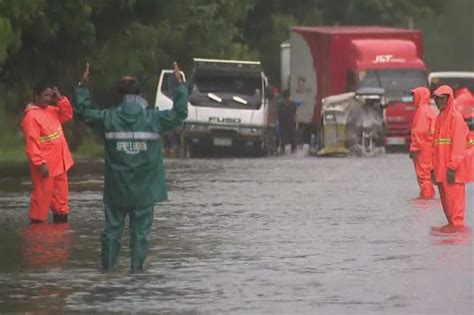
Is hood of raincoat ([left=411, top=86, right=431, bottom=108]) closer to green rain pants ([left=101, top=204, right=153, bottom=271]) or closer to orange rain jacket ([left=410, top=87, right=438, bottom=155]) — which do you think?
orange rain jacket ([left=410, top=87, right=438, bottom=155])

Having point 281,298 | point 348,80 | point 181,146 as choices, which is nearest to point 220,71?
point 181,146

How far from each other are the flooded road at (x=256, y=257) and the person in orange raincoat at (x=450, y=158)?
49 centimetres

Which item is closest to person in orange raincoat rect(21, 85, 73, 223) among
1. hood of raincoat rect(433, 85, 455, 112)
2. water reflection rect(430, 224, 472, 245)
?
hood of raincoat rect(433, 85, 455, 112)

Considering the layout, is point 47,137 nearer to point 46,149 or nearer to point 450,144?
point 46,149

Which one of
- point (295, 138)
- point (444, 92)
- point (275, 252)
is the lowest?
point (295, 138)

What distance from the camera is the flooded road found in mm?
13281

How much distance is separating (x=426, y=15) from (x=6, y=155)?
2839 cm

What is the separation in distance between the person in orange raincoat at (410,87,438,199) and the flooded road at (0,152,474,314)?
528 millimetres

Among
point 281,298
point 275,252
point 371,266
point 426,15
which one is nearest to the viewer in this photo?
point 281,298

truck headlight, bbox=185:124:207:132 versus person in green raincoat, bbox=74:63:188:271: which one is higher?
person in green raincoat, bbox=74:63:188:271

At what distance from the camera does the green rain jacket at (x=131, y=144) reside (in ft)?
49.8

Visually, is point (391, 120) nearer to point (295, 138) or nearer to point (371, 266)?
point (295, 138)

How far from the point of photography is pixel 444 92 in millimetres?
19969

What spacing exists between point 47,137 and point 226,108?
25230 mm
